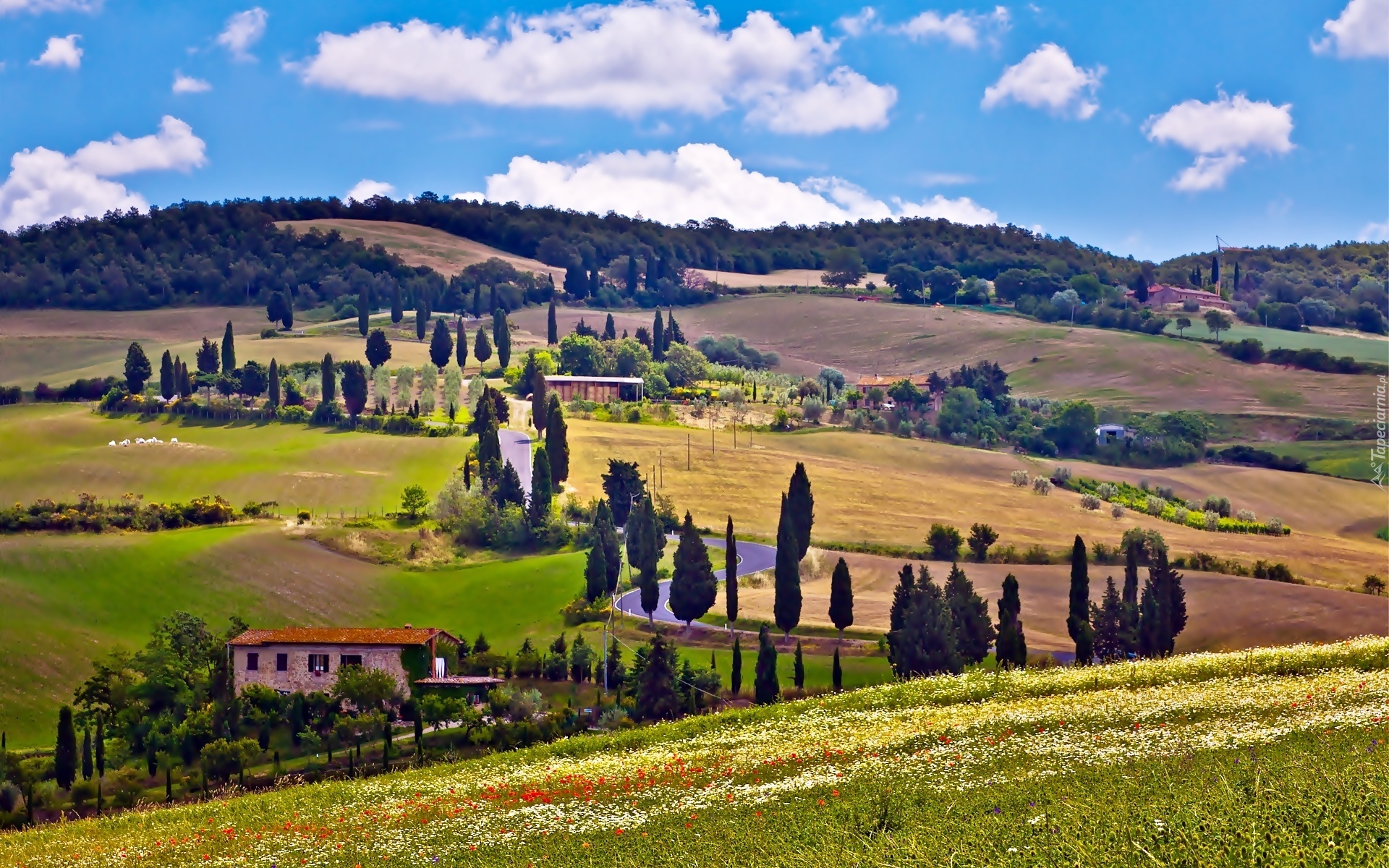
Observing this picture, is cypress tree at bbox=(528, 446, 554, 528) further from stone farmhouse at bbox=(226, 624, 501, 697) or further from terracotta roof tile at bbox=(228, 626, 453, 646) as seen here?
stone farmhouse at bbox=(226, 624, 501, 697)

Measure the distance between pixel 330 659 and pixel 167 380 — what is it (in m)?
52.0

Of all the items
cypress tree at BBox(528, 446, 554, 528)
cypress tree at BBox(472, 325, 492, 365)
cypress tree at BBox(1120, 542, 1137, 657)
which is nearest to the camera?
cypress tree at BBox(1120, 542, 1137, 657)

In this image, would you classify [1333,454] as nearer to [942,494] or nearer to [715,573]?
[942,494]

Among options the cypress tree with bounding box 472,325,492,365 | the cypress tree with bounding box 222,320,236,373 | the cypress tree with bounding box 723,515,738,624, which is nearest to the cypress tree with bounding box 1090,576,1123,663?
the cypress tree with bounding box 723,515,738,624

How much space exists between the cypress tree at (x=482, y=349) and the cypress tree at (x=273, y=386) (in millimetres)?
31445

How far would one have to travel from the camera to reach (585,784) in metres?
29.3

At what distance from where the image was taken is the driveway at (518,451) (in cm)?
8481

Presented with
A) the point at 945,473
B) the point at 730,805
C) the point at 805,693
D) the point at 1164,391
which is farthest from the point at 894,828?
the point at 1164,391

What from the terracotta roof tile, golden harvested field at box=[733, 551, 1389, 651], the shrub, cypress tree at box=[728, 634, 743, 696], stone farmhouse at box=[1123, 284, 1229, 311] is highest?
stone farmhouse at box=[1123, 284, 1229, 311]

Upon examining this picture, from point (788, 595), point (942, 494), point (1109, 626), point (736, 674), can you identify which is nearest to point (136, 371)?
point (788, 595)

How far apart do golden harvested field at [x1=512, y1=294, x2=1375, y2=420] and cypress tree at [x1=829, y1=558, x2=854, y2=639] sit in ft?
238

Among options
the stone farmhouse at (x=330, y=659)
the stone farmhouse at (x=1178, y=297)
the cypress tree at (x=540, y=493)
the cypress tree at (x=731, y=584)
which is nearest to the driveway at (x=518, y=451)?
the cypress tree at (x=540, y=493)

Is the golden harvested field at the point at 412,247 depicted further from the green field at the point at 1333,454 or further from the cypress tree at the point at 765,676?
the cypress tree at the point at 765,676

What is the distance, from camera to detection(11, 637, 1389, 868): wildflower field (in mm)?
17219
